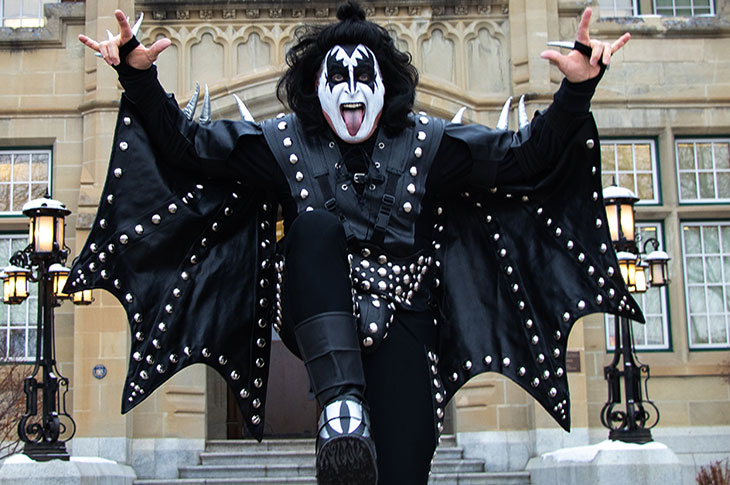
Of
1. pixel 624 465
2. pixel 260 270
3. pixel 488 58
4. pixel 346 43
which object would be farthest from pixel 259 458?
pixel 346 43

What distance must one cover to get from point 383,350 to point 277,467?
349 inches

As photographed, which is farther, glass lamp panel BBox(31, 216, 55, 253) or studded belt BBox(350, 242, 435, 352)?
glass lamp panel BBox(31, 216, 55, 253)

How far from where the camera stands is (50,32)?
1282cm

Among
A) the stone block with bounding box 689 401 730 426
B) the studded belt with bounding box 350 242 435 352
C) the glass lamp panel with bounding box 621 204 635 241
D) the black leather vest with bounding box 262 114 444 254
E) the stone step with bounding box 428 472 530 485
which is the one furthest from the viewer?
the stone block with bounding box 689 401 730 426

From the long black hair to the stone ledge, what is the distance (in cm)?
1060

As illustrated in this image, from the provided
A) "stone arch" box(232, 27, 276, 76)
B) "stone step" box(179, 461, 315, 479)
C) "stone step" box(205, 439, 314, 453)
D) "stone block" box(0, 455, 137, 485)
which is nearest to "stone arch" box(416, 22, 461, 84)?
"stone arch" box(232, 27, 276, 76)

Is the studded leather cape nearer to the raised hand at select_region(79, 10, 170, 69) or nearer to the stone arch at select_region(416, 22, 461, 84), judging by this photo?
the raised hand at select_region(79, 10, 170, 69)

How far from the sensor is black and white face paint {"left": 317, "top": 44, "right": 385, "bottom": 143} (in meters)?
2.76

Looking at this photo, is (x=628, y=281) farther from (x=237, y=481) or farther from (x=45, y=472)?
(x=45, y=472)

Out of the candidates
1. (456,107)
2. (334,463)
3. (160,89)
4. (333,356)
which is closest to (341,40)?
(160,89)

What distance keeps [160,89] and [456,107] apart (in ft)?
32.9

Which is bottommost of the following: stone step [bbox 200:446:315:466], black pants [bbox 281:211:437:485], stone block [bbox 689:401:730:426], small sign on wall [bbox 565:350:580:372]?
stone step [bbox 200:446:315:466]

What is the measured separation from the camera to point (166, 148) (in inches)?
111

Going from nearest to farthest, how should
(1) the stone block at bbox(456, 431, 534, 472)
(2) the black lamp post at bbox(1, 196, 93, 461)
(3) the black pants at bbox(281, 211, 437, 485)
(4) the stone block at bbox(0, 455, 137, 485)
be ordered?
(3) the black pants at bbox(281, 211, 437, 485)
(4) the stone block at bbox(0, 455, 137, 485)
(2) the black lamp post at bbox(1, 196, 93, 461)
(1) the stone block at bbox(456, 431, 534, 472)
